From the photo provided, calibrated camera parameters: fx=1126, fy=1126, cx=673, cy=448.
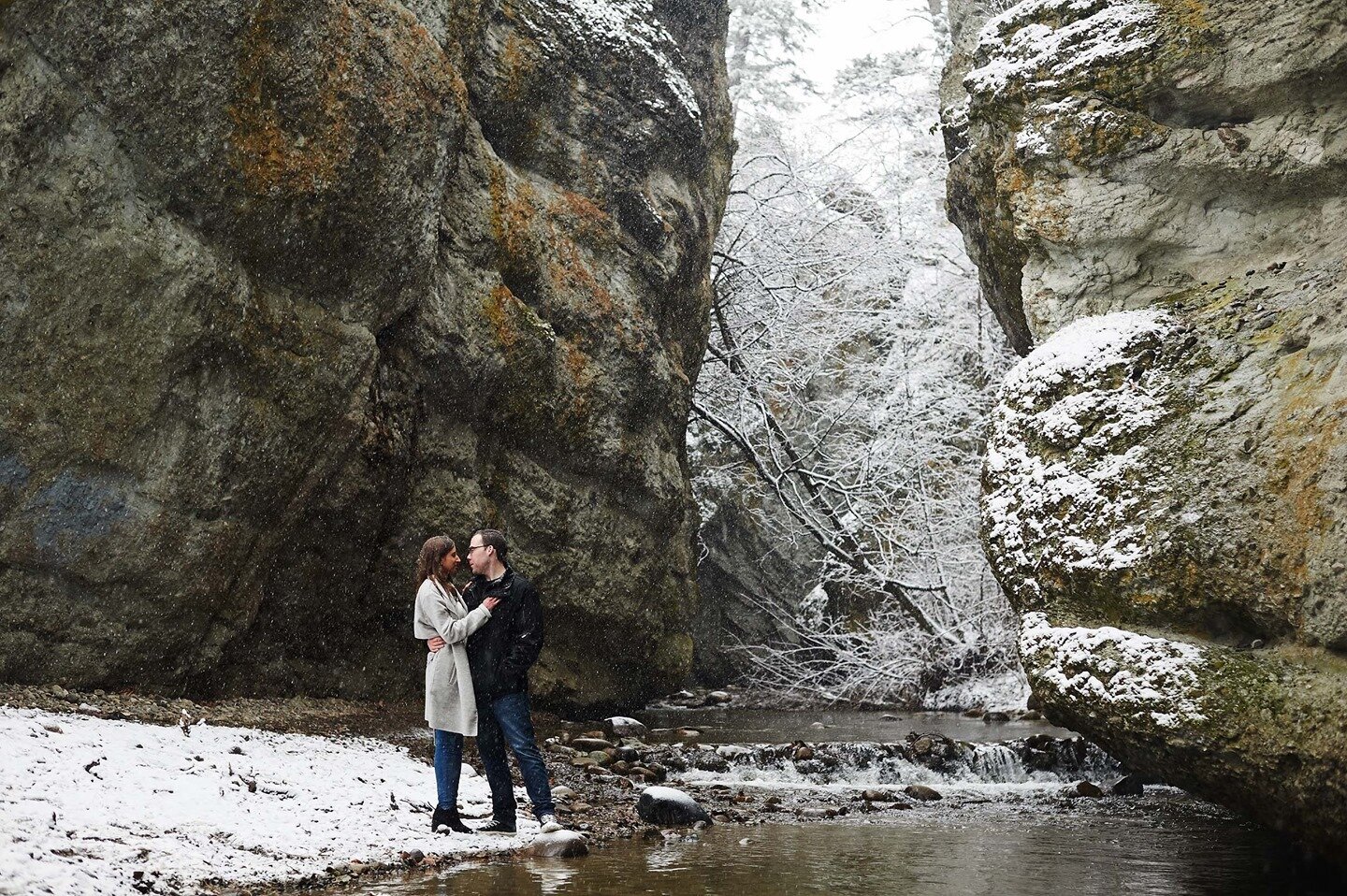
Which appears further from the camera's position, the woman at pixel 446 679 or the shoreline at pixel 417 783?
the woman at pixel 446 679

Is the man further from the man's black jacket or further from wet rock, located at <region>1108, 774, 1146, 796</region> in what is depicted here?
wet rock, located at <region>1108, 774, 1146, 796</region>

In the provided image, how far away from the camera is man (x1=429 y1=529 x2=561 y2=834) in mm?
7027

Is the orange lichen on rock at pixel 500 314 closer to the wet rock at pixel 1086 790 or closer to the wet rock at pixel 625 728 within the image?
the wet rock at pixel 625 728

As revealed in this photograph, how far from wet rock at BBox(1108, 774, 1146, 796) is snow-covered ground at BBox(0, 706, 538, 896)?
587cm

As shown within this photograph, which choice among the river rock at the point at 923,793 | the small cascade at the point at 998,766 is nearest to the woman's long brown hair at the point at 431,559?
the river rock at the point at 923,793

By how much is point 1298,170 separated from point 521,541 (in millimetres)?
8871

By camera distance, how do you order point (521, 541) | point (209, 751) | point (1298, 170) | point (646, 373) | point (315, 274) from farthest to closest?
point (646, 373) → point (521, 541) → point (315, 274) → point (1298, 170) → point (209, 751)

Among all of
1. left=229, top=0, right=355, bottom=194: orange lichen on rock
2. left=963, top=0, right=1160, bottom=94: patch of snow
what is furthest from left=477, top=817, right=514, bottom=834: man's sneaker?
left=963, top=0, right=1160, bottom=94: patch of snow

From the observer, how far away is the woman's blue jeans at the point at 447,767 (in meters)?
6.88

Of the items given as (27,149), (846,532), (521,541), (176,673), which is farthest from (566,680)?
(27,149)

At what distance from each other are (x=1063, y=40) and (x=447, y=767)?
7.47 m

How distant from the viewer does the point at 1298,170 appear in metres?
8.05

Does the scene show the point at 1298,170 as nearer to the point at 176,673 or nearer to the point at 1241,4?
the point at 1241,4

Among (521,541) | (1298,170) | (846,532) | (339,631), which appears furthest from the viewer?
(846,532)
